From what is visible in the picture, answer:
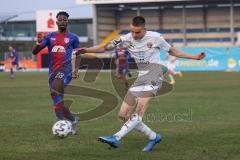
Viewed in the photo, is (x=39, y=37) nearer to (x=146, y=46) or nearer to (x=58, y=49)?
(x=58, y=49)

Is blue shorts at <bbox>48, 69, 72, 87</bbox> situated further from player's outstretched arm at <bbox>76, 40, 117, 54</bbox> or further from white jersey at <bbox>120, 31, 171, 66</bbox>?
white jersey at <bbox>120, 31, 171, 66</bbox>

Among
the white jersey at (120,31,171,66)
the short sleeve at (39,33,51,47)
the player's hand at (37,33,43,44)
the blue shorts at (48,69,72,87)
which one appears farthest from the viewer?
the blue shorts at (48,69,72,87)

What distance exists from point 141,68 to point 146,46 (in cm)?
49

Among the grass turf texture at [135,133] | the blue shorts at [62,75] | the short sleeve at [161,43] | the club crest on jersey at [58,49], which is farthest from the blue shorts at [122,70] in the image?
the short sleeve at [161,43]

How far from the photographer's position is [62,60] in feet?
41.7

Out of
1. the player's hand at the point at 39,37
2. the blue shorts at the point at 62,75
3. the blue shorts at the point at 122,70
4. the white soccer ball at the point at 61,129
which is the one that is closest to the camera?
the white soccer ball at the point at 61,129

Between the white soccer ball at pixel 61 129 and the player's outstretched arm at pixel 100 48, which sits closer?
the player's outstretched arm at pixel 100 48

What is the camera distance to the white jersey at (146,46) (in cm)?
1022

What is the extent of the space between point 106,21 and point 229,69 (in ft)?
111

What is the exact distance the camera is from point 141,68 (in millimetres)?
10547

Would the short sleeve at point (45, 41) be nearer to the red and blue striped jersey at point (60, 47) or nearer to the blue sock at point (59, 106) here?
the red and blue striped jersey at point (60, 47)

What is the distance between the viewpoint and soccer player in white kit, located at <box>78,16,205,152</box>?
1012 centimetres

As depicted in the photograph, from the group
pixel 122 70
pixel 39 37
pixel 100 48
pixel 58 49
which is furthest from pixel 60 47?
pixel 122 70

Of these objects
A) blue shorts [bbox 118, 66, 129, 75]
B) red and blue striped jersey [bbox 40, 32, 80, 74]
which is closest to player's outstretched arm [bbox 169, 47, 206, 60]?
red and blue striped jersey [bbox 40, 32, 80, 74]
